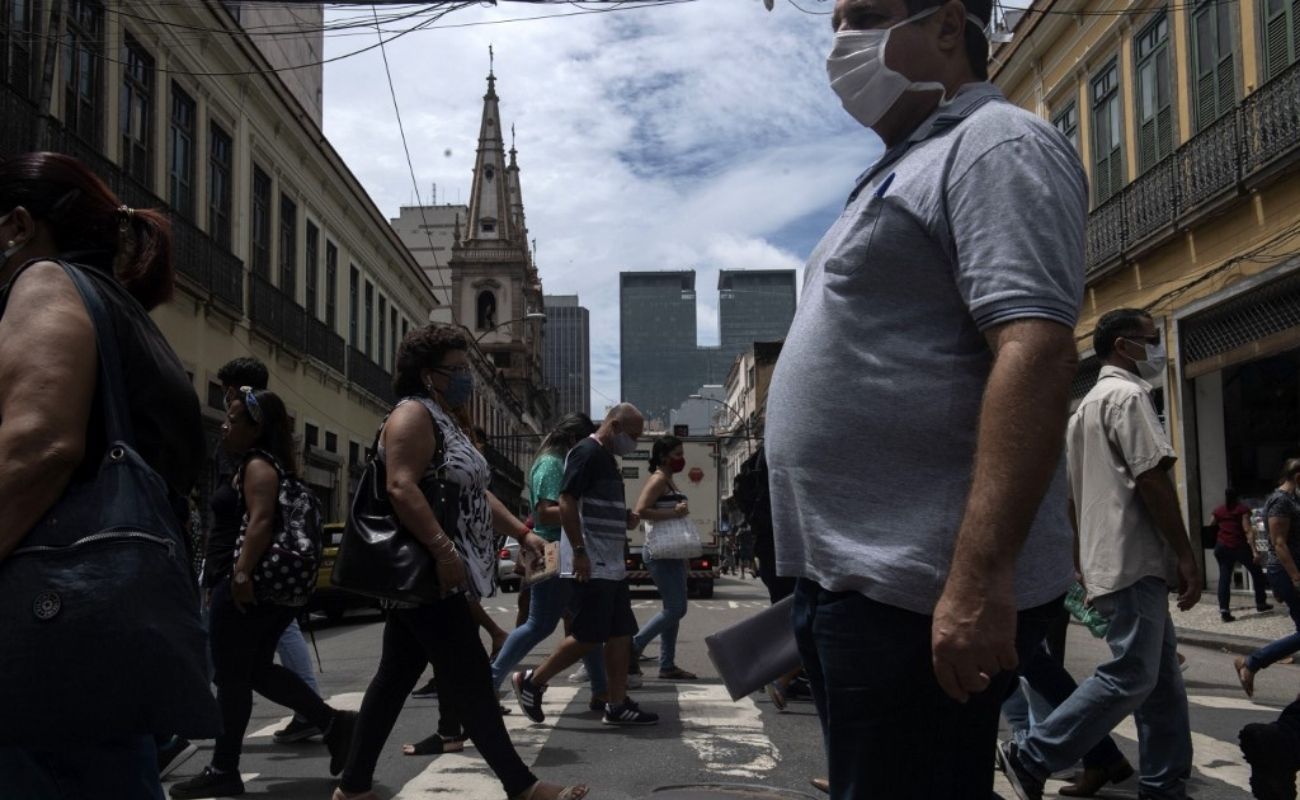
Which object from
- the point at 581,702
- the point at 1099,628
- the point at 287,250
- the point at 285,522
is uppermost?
the point at 287,250

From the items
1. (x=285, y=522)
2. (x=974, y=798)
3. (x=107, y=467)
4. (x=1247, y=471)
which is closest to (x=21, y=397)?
(x=107, y=467)

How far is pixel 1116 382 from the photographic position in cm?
479

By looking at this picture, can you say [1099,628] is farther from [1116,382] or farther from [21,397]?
[21,397]

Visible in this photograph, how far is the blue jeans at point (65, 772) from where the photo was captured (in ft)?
7.30

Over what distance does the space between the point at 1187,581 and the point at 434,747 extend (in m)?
3.39

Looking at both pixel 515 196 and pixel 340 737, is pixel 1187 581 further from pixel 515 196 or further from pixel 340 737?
pixel 515 196

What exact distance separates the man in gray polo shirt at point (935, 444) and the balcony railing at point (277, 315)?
24.0 m

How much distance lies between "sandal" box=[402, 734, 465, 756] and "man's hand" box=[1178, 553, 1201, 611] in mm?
3267

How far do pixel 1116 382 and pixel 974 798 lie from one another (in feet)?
10.2

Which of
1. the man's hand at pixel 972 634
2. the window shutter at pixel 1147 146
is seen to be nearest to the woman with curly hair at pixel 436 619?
the man's hand at pixel 972 634

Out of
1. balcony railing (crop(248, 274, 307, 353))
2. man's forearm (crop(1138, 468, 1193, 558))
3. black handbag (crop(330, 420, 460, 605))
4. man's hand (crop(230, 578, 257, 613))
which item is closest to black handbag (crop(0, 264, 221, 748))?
black handbag (crop(330, 420, 460, 605))

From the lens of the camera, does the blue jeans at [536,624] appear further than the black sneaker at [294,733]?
Yes

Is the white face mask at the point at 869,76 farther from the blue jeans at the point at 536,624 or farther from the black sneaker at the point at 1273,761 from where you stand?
the blue jeans at the point at 536,624

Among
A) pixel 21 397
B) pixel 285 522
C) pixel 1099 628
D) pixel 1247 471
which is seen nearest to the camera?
pixel 21 397
